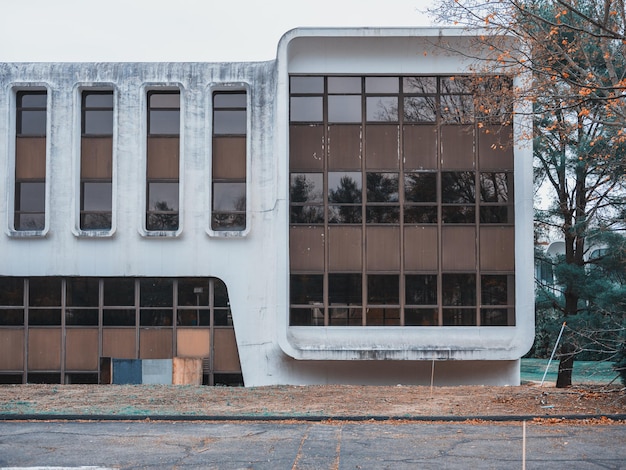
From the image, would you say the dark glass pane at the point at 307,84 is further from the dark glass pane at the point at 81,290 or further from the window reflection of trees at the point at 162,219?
the dark glass pane at the point at 81,290

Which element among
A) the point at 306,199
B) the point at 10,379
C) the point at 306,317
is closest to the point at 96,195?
the point at 10,379

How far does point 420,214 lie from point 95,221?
892 centimetres

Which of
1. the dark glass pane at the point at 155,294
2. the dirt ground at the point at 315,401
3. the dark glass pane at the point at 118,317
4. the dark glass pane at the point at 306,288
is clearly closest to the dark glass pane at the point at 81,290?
the dark glass pane at the point at 118,317

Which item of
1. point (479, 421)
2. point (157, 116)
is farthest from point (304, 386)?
point (157, 116)

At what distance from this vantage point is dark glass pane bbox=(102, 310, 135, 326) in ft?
67.1

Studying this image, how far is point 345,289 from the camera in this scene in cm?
2022

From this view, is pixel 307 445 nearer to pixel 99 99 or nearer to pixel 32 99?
pixel 99 99

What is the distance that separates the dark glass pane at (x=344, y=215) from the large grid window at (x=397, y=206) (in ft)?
0.09

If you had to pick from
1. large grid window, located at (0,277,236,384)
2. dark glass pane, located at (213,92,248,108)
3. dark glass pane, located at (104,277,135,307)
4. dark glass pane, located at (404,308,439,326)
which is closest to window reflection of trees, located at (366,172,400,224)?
dark glass pane, located at (404,308,439,326)

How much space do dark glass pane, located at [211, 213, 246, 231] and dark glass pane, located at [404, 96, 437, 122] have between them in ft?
17.5

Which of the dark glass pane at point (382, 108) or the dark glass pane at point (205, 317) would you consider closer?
the dark glass pane at point (205, 317)

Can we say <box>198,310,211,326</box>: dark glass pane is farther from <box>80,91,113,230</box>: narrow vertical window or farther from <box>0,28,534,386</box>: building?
<box>80,91,113,230</box>: narrow vertical window

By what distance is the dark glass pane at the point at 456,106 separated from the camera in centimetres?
2031

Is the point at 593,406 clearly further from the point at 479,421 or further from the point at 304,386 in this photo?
the point at 304,386
